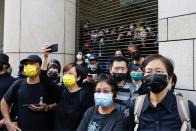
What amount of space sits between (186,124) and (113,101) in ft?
3.58

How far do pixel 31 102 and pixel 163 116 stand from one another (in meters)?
2.18

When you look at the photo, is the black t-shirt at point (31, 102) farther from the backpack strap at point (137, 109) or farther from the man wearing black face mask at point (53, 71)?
the backpack strap at point (137, 109)

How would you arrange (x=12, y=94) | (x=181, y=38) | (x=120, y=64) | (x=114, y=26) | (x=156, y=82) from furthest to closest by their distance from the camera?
(x=114, y=26) < (x=181, y=38) < (x=12, y=94) < (x=120, y=64) < (x=156, y=82)

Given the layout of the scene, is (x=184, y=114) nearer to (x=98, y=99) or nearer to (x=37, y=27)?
(x=98, y=99)

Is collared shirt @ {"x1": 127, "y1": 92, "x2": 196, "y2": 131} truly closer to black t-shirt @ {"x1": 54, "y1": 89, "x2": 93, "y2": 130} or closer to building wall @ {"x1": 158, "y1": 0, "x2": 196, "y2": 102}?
black t-shirt @ {"x1": 54, "y1": 89, "x2": 93, "y2": 130}

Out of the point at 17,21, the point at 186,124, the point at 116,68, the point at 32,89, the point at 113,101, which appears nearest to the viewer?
the point at 186,124

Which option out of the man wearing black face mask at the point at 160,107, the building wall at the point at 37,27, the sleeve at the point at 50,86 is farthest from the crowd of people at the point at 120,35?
the man wearing black face mask at the point at 160,107

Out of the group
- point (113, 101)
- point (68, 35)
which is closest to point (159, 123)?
point (113, 101)

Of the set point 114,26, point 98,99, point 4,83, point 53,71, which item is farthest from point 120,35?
point 98,99

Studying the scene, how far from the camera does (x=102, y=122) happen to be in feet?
11.0

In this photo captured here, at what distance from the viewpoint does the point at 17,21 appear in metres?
9.95

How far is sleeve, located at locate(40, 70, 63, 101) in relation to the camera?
4.52 metres

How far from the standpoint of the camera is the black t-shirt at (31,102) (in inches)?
176

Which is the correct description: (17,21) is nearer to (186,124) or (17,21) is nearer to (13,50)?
(13,50)
